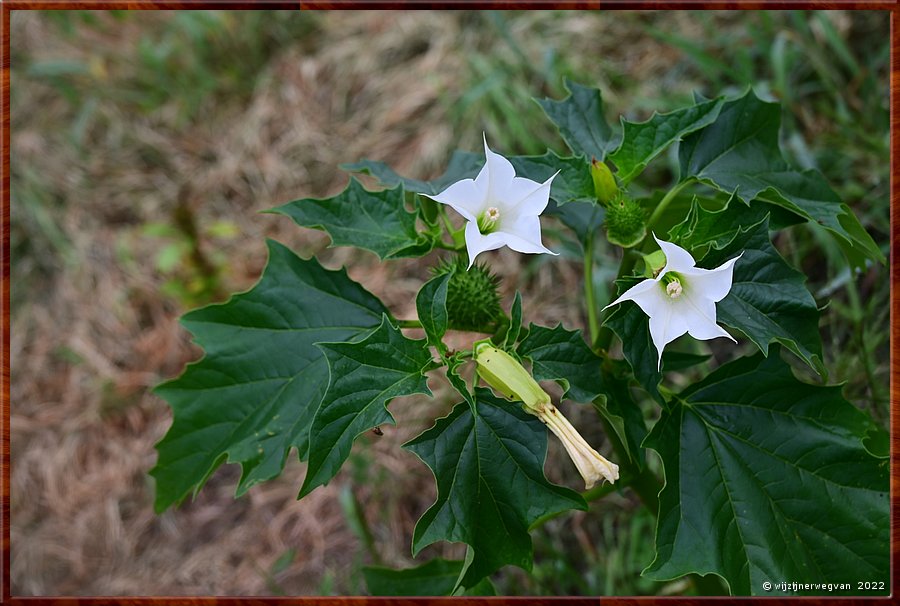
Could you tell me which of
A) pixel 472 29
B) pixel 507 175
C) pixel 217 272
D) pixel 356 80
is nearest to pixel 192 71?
pixel 356 80

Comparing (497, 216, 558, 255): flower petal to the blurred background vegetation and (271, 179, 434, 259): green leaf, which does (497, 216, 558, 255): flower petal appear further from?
the blurred background vegetation

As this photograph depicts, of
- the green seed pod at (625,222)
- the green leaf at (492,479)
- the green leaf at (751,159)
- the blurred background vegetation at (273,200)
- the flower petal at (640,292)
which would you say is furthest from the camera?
the blurred background vegetation at (273,200)

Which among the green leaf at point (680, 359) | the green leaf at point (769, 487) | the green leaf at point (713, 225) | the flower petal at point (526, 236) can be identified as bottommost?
the green leaf at point (769, 487)

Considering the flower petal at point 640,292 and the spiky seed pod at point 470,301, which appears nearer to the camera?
the flower petal at point 640,292

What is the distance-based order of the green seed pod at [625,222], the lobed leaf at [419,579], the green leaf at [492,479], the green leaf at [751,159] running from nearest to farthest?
the green leaf at [492,479] → the green seed pod at [625,222] → the green leaf at [751,159] → the lobed leaf at [419,579]

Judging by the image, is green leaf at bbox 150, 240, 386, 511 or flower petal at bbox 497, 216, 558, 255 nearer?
flower petal at bbox 497, 216, 558, 255

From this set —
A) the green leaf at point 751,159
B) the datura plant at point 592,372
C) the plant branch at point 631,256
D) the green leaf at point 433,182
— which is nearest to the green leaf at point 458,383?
the datura plant at point 592,372

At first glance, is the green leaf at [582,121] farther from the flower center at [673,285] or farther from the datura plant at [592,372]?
the flower center at [673,285]

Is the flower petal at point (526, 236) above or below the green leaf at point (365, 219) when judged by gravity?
above

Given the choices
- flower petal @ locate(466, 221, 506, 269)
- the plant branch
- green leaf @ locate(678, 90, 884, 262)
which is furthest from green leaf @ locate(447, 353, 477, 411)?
green leaf @ locate(678, 90, 884, 262)
